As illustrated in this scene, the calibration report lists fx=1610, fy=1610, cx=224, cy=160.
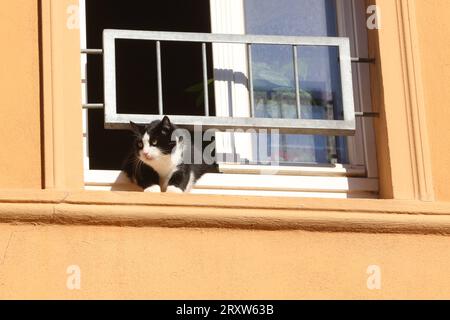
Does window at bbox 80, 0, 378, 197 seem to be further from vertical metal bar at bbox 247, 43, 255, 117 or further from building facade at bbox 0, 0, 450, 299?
building facade at bbox 0, 0, 450, 299

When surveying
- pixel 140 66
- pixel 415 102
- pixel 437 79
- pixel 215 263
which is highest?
pixel 140 66

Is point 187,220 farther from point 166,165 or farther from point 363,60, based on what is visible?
point 363,60

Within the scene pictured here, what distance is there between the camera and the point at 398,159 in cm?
750

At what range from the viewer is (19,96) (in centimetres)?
731

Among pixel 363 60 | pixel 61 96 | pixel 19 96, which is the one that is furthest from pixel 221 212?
pixel 363 60

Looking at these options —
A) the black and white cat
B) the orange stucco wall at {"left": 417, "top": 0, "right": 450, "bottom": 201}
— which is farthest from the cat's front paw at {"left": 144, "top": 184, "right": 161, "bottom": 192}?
the orange stucco wall at {"left": 417, "top": 0, "right": 450, "bottom": 201}

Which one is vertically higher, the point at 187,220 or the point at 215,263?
the point at 187,220

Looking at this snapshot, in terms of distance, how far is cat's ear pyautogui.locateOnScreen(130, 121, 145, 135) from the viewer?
752cm

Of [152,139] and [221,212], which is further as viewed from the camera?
[152,139]

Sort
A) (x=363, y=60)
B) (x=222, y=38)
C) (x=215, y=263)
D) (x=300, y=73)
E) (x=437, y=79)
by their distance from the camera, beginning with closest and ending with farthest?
(x=215, y=263), (x=222, y=38), (x=437, y=79), (x=363, y=60), (x=300, y=73)

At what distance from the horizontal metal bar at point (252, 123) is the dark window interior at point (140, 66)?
35.4 inches

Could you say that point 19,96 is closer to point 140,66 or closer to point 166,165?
point 166,165

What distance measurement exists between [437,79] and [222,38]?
105 cm

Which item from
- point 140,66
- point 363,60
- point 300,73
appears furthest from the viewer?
point 140,66
